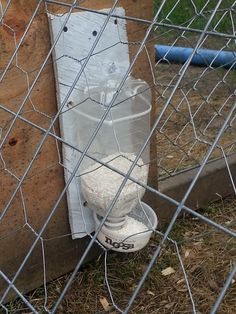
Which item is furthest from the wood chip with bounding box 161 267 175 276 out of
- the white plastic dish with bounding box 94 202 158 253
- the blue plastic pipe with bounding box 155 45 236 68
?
the blue plastic pipe with bounding box 155 45 236 68

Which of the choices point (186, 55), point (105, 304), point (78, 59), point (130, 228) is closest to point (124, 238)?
→ point (130, 228)

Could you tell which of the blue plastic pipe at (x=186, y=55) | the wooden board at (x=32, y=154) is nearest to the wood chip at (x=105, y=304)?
the wooden board at (x=32, y=154)

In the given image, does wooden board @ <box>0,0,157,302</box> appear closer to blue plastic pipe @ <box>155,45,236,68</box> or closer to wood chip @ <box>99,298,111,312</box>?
wood chip @ <box>99,298,111,312</box>

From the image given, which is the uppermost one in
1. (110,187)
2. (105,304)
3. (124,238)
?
(110,187)

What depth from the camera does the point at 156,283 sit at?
3.93 feet

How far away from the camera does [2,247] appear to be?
1.10m

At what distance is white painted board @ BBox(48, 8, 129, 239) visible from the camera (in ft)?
3.32

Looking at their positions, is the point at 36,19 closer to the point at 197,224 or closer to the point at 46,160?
the point at 46,160

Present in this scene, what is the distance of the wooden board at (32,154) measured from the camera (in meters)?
0.99

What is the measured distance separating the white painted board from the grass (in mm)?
177

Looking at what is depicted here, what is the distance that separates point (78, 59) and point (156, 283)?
0.53m

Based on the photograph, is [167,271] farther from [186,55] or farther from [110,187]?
A: [186,55]

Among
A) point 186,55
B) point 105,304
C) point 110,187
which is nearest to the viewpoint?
point 110,187

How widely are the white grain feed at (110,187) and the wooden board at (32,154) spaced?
0.30 feet
